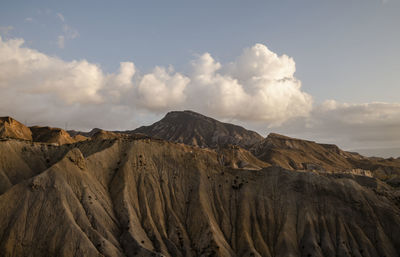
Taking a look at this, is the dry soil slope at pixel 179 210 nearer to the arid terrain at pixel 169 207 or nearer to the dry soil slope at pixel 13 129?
the arid terrain at pixel 169 207

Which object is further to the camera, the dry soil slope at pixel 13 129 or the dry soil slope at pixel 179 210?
the dry soil slope at pixel 13 129

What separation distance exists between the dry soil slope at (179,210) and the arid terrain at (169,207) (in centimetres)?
26

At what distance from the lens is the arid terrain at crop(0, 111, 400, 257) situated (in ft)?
216

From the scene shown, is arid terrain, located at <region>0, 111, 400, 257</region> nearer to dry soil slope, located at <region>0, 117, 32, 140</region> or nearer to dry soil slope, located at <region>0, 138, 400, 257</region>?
dry soil slope, located at <region>0, 138, 400, 257</region>

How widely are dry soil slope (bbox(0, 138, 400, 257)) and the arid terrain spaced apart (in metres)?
0.26

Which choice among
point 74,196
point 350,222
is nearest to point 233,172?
point 350,222

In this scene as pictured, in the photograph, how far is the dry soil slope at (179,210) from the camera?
6562cm

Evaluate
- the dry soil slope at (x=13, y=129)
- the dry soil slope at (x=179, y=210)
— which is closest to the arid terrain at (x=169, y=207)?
the dry soil slope at (x=179, y=210)

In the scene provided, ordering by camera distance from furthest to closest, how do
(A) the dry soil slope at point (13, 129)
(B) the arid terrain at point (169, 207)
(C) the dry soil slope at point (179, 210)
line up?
(A) the dry soil slope at point (13, 129)
(B) the arid terrain at point (169, 207)
(C) the dry soil slope at point (179, 210)

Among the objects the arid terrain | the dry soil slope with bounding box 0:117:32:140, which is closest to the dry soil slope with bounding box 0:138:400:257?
the arid terrain

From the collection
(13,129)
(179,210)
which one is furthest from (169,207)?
(13,129)

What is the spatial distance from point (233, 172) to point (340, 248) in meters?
38.8

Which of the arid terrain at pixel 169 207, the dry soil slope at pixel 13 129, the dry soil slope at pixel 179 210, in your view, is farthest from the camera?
the dry soil slope at pixel 13 129

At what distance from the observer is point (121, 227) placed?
7662cm
